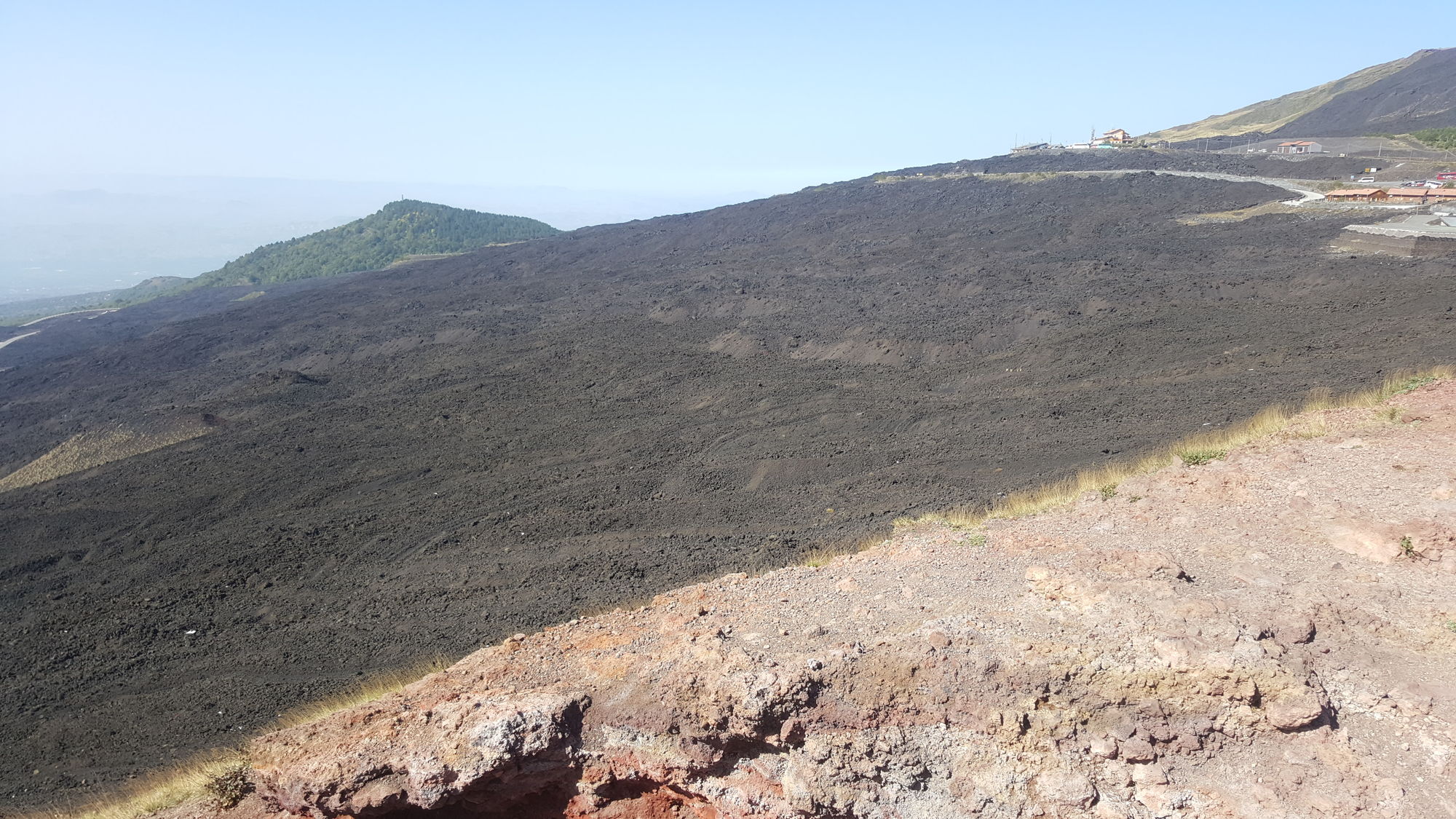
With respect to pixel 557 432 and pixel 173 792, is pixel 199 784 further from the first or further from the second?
pixel 557 432

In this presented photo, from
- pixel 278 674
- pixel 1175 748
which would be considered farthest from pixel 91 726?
pixel 1175 748

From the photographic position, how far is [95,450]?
750 inches

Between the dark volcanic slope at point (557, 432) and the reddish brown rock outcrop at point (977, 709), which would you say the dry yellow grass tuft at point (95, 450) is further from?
the reddish brown rock outcrop at point (977, 709)

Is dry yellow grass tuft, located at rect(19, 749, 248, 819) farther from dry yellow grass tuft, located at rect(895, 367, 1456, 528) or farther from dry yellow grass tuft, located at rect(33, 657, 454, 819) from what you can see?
dry yellow grass tuft, located at rect(895, 367, 1456, 528)

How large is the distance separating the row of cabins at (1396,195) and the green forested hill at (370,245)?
5444 cm

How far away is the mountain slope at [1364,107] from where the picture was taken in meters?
62.3

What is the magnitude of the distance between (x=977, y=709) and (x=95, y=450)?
2250 cm

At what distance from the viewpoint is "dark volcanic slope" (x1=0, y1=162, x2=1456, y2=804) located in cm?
1051

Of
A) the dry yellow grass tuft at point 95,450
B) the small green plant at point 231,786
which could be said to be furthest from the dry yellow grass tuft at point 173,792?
the dry yellow grass tuft at point 95,450

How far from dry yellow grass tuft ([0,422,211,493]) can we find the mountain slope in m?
75.6

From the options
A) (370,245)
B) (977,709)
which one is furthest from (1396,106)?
(977,709)

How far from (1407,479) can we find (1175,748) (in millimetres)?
4534

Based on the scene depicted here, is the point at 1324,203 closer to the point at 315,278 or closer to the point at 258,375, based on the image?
the point at 258,375

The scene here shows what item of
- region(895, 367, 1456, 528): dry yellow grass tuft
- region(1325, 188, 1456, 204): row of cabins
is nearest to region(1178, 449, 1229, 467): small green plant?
region(895, 367, 1456, 528): dry yellow grass tuft
